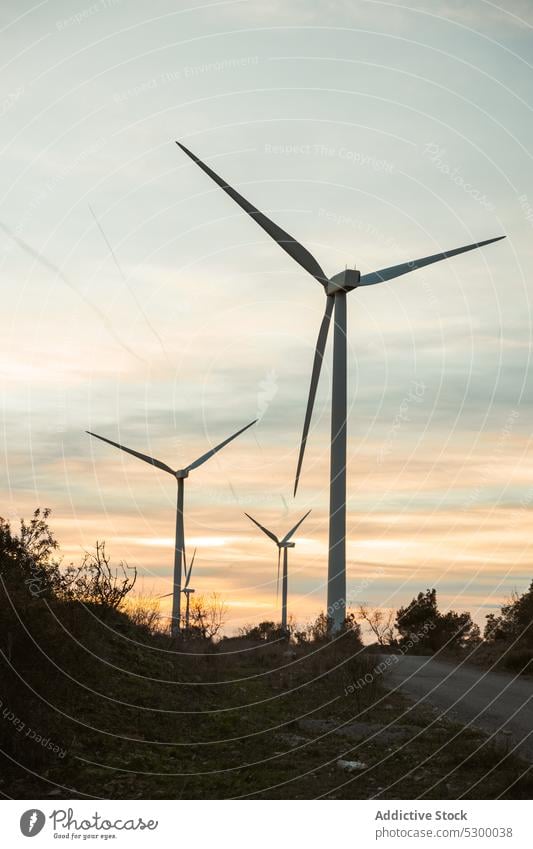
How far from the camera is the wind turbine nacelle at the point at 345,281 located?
44.2 metres

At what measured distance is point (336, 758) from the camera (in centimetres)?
1989

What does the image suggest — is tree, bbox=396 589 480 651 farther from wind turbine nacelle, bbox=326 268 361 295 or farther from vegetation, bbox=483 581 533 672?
wind turbine nacelle, bbox=326 268 361 295

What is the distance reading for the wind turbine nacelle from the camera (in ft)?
145

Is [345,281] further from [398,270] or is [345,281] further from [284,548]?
[284,548]

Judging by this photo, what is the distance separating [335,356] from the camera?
42.2 meters

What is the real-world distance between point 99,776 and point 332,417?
78.9ft
